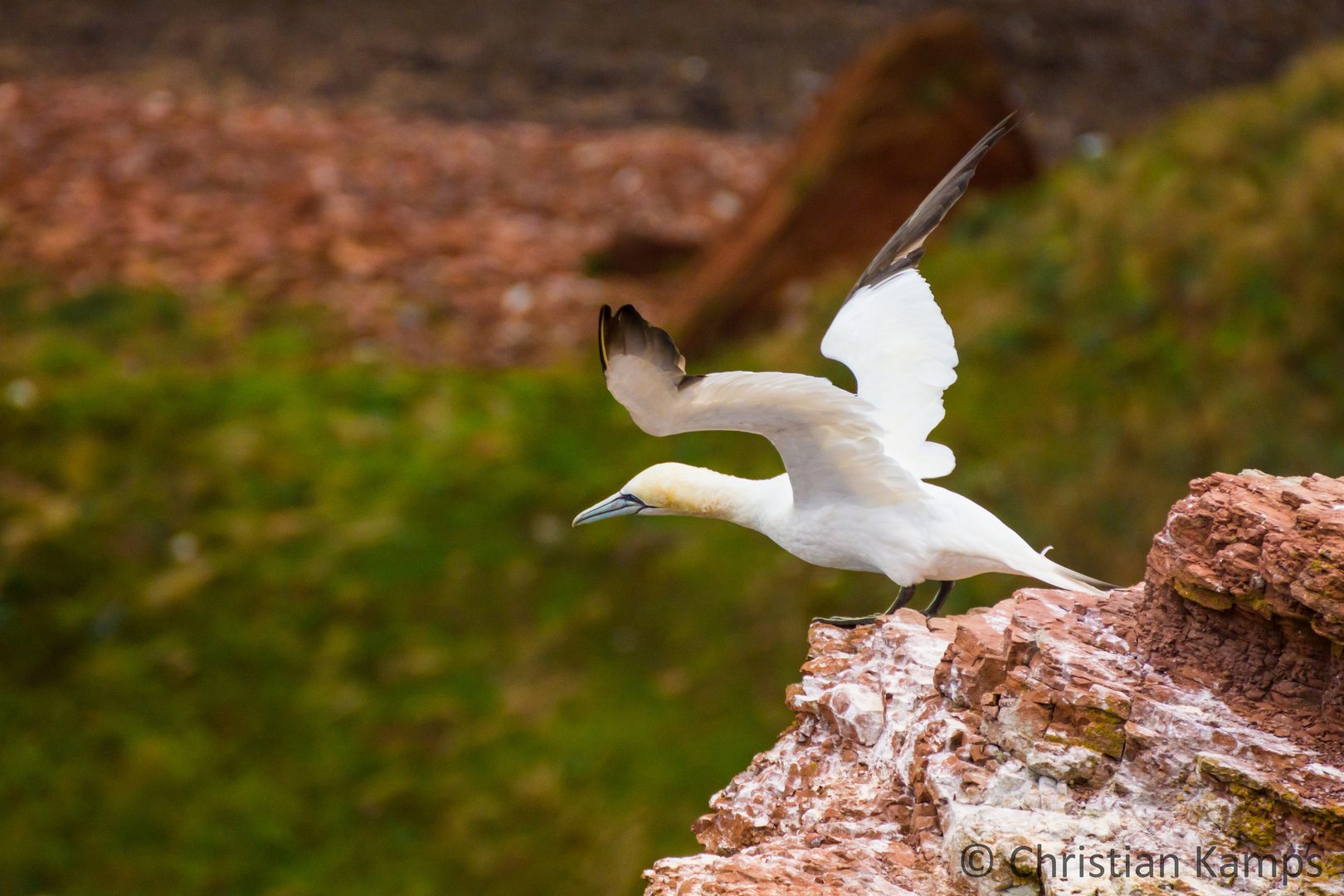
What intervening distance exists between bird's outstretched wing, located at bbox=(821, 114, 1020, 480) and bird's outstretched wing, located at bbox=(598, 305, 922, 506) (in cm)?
44

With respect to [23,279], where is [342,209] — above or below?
above

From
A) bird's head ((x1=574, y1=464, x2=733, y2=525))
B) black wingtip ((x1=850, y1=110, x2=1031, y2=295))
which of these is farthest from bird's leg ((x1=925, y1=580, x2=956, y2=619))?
black wingtip ((x1=850, y1=110, x2=1031, y2=295))

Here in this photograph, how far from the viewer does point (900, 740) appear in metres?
3.91

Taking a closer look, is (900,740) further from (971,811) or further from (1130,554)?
(1130,554)

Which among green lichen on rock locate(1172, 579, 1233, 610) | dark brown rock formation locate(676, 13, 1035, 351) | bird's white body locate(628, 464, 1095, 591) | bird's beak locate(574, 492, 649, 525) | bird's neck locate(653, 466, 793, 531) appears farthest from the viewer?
dark brown rock formation locate(676, 13, 1035, 351)

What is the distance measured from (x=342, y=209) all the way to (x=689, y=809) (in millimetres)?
9510

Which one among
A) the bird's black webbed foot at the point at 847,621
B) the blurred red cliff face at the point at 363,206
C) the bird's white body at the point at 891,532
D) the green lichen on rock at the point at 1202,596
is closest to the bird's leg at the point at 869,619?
the bird's black webbed foot at the point at 847,621

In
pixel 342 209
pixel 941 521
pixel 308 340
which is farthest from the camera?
pixel 342 209

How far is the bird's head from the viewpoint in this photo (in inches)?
179

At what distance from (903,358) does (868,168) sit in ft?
Result: 27.1

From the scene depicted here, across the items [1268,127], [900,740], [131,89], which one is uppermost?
[131,89]

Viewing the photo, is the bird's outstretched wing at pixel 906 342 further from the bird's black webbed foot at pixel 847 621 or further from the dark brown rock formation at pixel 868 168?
the dark brown rock formation at pixel 868 168

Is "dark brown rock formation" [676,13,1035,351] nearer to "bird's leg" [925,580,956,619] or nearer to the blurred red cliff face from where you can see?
the blurred red cliff face

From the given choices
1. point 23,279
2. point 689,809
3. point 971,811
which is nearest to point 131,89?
point 23,279
